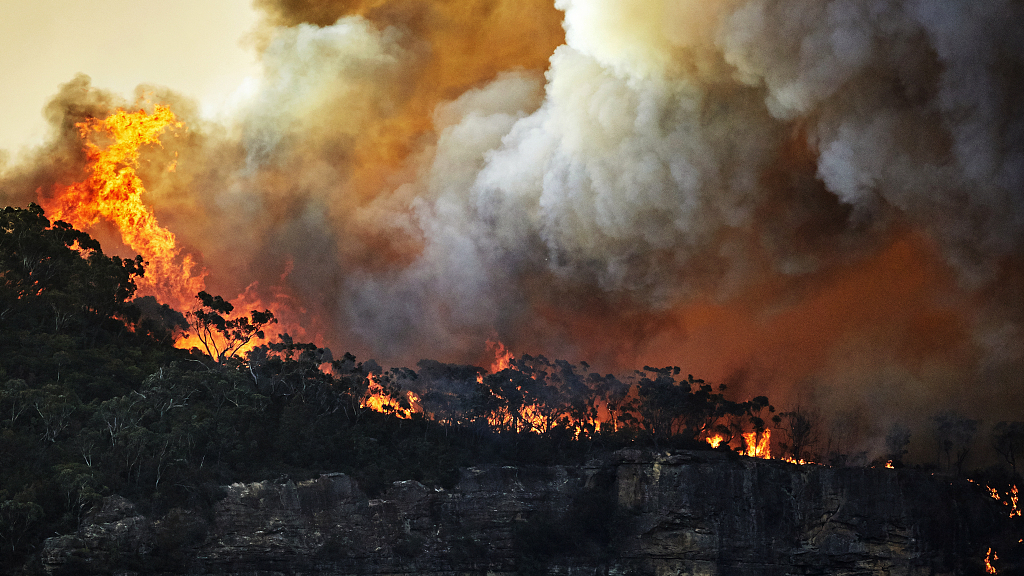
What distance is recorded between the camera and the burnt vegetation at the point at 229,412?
81.9 metres

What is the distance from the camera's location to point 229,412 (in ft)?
304

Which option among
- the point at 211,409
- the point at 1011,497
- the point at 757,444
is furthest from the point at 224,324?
the point at 1011,497

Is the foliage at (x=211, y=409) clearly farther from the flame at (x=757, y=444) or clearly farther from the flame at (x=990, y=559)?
the flame at (x=990, y=559)

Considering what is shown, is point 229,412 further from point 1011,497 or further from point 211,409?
point 1011,497

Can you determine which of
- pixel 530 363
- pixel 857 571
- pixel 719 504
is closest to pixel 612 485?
pixel 719 504

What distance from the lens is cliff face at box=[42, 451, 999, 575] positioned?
94938 mm

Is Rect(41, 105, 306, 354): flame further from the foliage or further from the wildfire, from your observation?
the wildfire

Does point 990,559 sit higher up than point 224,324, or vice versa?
point 224,324

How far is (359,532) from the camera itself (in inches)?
3593

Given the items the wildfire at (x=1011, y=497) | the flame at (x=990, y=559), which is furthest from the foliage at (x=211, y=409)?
the flame at (x=990, y=559)

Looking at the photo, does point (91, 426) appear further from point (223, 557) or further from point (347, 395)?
point (347, 395)

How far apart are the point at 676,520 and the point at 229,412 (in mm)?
45472

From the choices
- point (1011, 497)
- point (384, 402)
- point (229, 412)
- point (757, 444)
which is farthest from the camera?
point (757, 444)

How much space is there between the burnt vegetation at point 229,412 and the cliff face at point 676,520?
4.28 feet
